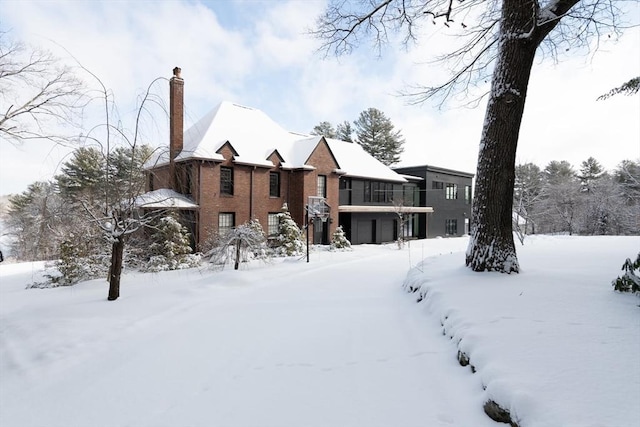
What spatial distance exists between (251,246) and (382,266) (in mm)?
4979

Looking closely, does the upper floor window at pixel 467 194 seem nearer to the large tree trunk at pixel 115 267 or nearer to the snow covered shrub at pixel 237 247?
the snow covered shrub at pixel 237 247

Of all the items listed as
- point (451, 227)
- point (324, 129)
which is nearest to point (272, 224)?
point (451, 227)

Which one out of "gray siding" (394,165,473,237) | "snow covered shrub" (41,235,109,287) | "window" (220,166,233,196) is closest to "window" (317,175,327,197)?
"window" (220,166,233,196)

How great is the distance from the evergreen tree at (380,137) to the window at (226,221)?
28.1 metres

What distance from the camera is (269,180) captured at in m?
20.3

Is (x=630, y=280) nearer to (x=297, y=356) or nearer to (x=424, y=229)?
(x=297, y=356)

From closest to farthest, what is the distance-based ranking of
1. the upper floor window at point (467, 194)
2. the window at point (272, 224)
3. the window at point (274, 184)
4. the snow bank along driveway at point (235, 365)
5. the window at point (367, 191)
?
the snow bank along driveway at point (235, 365) < the window at point (272, 224) < the window at point (274, 184) < the window at point (367, 191) < the upper floor window at point (467, 194)

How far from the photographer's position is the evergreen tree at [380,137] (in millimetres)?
42469

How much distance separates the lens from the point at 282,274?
10625mm

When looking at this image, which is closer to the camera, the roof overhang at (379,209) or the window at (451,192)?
the roof overhang at (379,209)

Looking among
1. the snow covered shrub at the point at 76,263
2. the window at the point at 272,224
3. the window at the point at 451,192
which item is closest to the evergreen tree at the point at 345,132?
the window at the point at 451,192

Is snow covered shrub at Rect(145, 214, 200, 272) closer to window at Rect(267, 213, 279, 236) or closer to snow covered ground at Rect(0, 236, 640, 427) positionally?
snow covered ground at Rect(0, 236, 640, 427)

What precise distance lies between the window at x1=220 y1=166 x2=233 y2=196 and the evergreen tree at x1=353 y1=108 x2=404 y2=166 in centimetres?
2769

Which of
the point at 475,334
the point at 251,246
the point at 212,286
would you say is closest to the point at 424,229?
the point at 251,246
